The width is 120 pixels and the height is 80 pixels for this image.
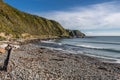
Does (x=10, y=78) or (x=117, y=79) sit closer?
(x=10, y=78)

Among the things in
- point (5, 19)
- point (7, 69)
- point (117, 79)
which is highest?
point (5, 19)

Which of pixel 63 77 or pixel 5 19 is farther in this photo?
pixel 5 19

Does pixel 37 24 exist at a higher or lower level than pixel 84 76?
higher

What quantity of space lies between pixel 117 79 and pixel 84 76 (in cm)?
311

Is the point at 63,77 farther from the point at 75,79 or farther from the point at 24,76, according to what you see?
the point at 24,76

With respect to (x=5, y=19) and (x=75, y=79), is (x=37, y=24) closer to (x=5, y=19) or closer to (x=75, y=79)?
(x=5, y=19)

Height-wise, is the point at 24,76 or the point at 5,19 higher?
the point at 5,19

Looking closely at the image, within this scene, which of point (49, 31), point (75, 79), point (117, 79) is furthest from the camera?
point (49, 31)

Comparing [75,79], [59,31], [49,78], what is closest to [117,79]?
[75,79]

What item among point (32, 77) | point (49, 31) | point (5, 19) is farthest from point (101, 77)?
point (49, 31)

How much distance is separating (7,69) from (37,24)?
121 metres

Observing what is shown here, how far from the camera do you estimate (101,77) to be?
1789 centimetres

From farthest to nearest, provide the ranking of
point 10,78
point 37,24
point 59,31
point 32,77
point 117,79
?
1. point 59,31
2. point 37,24
3. point 117,79
4. point 32,77
5. point 10,78

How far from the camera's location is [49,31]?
5758 inches
